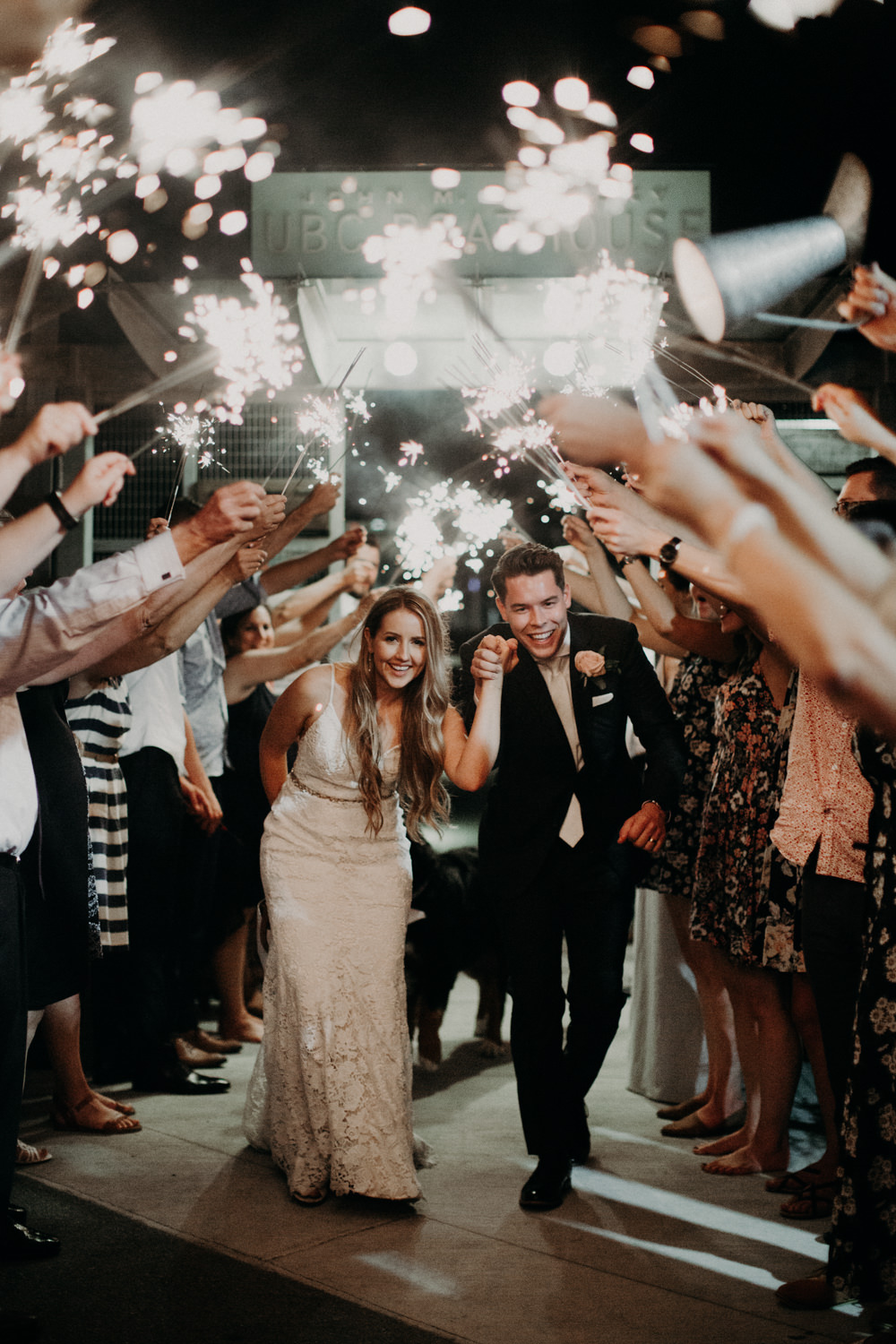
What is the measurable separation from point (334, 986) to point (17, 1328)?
A: 4.12ft

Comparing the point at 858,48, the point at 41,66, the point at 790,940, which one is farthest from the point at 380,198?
the point at 790,940

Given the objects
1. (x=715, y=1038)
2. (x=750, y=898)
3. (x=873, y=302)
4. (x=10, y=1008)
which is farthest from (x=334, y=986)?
(x=873, y=302)

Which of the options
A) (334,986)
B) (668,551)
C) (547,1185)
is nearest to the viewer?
(668,551)

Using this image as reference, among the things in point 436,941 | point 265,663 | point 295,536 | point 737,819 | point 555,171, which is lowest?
point 436,941

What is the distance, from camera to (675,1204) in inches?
127

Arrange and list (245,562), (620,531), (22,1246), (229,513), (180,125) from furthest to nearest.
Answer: (180,125) → (245,562) → (620,531) → (22,1246) → (229,513)

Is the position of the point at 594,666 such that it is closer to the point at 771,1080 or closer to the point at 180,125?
the point at 771,1080

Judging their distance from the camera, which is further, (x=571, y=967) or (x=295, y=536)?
(x=295, y=536)

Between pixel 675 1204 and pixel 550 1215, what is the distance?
0.40m

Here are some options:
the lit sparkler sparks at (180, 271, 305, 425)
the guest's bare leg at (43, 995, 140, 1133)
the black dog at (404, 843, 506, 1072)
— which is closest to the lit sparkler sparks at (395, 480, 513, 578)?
the lit sparkler sparks at (180, 271, 305, 425)

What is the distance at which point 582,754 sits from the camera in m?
3.63

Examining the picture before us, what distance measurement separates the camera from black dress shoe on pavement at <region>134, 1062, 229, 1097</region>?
4.36 meters

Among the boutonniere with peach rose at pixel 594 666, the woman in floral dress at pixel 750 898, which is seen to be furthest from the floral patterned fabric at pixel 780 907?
the boutonniere with peach rose at pixel 594 666

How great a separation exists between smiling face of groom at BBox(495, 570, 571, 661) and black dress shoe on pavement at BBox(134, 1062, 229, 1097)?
2.27 m
